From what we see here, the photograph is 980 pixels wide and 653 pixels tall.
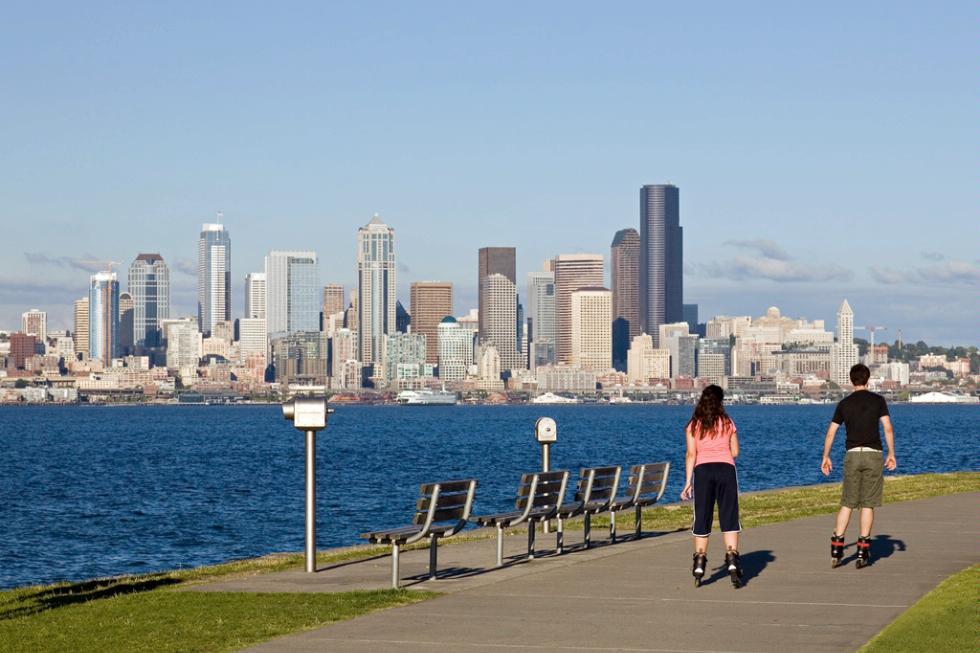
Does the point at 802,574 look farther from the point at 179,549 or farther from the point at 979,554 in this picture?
the point at 179,549

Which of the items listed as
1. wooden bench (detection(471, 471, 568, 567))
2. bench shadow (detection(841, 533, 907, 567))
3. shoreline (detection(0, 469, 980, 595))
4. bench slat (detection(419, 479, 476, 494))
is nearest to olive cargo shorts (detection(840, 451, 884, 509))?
bench shadow (detection(841, 533, 907, 567))

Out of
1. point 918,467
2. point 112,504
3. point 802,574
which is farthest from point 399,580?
point 918,467

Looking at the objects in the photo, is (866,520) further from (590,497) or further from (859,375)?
(590,497)

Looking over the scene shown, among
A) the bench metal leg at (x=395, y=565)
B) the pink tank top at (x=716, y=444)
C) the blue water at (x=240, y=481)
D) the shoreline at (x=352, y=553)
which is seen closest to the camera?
the pink tank top at (x=716, y=444)

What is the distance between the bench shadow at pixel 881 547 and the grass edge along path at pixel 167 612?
480 cm

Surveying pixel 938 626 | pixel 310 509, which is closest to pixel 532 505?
pixel 310 509

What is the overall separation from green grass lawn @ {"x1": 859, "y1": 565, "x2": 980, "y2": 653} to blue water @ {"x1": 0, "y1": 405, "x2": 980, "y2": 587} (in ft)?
71.3

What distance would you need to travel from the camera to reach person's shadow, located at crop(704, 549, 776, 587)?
15.4 m

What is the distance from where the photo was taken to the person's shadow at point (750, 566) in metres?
15.4

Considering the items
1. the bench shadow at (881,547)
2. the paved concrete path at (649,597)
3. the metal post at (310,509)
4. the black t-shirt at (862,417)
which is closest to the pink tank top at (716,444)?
the paved concrete path at (649,597)

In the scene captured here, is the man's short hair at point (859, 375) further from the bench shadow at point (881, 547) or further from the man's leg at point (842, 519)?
the bench shadow at point (881, 547)

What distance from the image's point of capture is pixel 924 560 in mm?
16625

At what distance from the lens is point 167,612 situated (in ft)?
44.5

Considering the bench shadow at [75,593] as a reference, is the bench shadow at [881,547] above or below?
above
